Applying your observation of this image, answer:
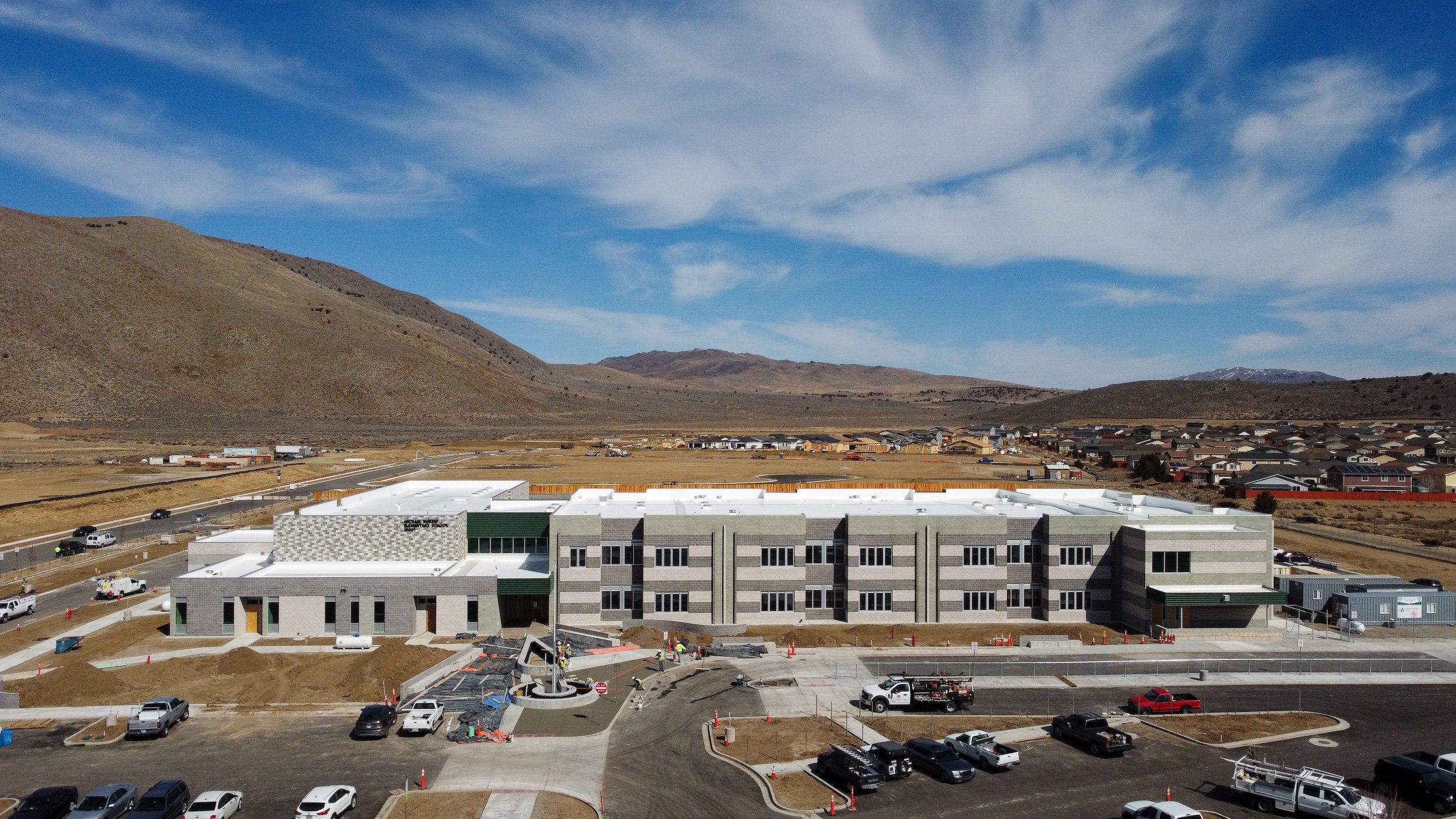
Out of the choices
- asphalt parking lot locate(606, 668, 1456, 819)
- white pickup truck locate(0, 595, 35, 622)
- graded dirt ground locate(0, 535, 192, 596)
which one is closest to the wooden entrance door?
white pickup truck locate(0, 595, 35, 622)

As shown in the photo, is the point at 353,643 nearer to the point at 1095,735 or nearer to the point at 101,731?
the point at 101,731

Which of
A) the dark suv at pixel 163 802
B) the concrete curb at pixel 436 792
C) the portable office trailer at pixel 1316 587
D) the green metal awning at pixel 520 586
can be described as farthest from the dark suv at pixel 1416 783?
the dark suv at pixel 163 802

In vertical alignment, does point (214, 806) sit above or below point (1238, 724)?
above

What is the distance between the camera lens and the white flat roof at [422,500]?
57.8m

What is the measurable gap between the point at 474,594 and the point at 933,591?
2733 centimetres

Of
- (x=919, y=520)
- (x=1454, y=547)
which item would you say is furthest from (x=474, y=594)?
(x=1454, y=547)

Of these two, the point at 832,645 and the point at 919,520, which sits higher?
the point at 919,520

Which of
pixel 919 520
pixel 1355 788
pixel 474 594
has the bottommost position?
pixel 1355 788

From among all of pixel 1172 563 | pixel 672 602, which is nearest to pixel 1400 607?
pixel 1172 563

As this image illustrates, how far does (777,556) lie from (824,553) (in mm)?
3023

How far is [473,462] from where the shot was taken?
14488 cm

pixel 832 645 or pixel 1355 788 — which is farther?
pixel 832 645

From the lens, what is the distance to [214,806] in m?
26.5

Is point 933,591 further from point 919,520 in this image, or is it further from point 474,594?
point 474,594
